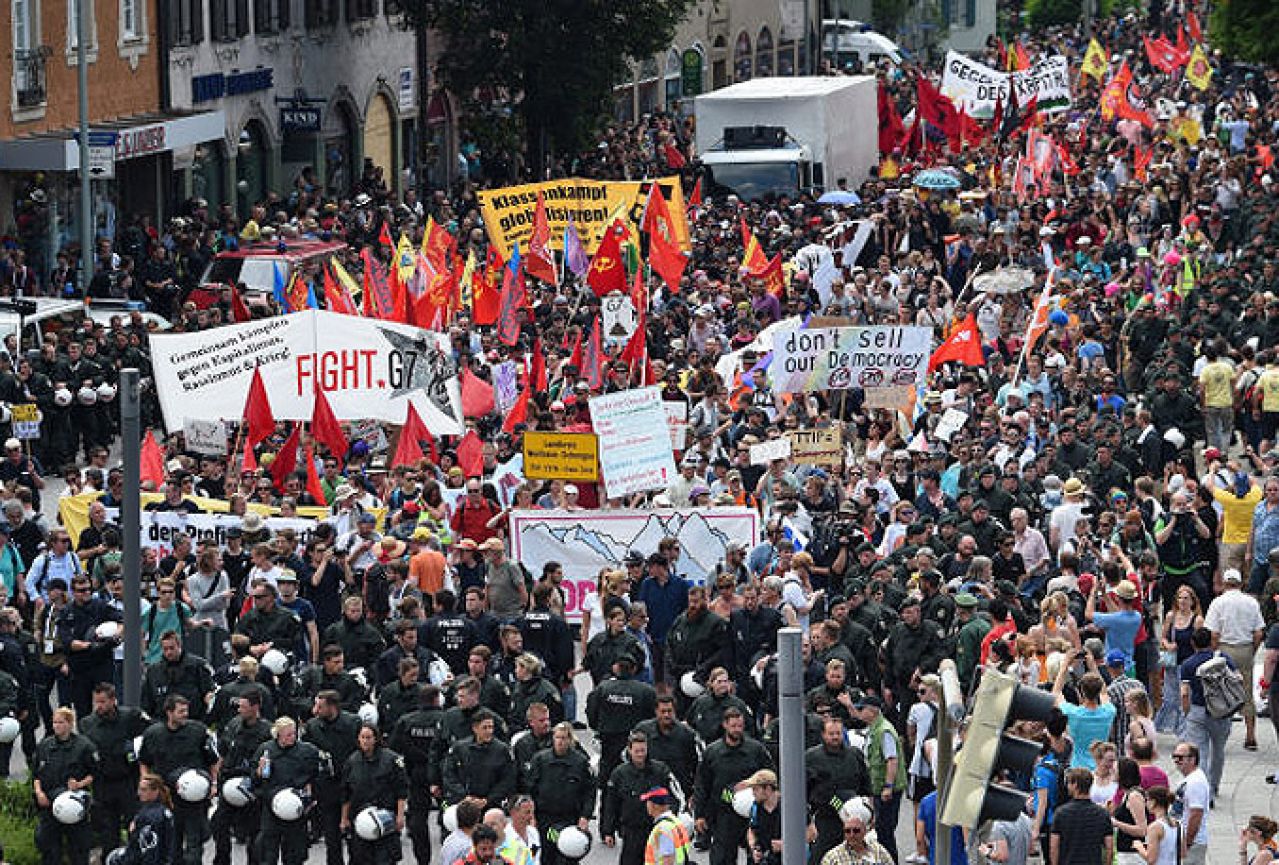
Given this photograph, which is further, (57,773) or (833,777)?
(57,773)

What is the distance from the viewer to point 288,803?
63.0ft

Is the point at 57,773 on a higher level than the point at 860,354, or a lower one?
lower

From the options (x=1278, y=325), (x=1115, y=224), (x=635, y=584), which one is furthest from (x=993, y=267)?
(x=635, y=584)

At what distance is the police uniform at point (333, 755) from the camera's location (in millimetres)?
19484

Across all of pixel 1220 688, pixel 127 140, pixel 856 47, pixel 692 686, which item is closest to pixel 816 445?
pixel 692 686

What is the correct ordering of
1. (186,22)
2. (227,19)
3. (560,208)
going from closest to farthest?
(560,208) < (186,22) < (227,19)

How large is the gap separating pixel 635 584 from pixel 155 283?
760 inches

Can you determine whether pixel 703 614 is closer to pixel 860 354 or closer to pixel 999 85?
pixel 860 354

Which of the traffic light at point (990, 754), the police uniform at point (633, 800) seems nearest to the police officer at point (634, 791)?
the police uniform at point (633, 800)

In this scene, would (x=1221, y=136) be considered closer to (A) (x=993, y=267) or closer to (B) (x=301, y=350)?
(A) (x=993, y=267)

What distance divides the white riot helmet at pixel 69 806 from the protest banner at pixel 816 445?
8.52 m

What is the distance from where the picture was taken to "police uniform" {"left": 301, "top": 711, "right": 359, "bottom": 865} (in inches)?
767

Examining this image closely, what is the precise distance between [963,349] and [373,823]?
13.3 meters

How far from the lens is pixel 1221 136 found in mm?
55969
